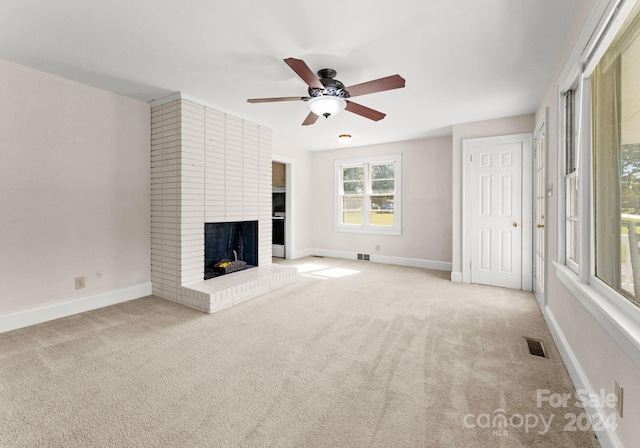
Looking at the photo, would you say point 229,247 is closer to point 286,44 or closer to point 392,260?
point 286,44

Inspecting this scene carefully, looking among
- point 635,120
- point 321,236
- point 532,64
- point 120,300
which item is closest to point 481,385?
point 635,120

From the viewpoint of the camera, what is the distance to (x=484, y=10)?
2025 mm

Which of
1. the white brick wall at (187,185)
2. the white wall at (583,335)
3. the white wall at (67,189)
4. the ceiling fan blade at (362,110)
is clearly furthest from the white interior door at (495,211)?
the white wall at (67,189)

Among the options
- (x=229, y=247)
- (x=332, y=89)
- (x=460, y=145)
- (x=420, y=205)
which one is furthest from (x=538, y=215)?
(x=229, y=247)

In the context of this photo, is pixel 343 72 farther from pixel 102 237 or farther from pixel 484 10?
pixel 102 237

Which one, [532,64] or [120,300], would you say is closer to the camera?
[532,64]

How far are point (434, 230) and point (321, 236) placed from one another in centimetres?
252

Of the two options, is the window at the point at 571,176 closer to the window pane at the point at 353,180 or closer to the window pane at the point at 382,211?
the window pane at the point at 382,211

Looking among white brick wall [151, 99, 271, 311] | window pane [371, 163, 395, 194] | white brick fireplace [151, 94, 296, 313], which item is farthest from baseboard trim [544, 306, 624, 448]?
window pane [371, 163, 395, 194]

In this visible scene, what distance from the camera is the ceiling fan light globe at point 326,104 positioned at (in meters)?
2.81

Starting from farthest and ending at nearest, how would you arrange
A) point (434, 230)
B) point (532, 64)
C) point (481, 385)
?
point (434, 230) → point (532, 64) → point (481, 385)

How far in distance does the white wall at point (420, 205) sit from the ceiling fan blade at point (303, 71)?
3.57 m

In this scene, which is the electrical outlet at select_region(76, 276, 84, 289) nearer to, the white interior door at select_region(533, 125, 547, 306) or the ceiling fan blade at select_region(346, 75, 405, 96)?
the ceiling fan blade at select_region(346, 75, 405, 96)

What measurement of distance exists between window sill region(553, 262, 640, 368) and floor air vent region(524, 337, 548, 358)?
715mm
